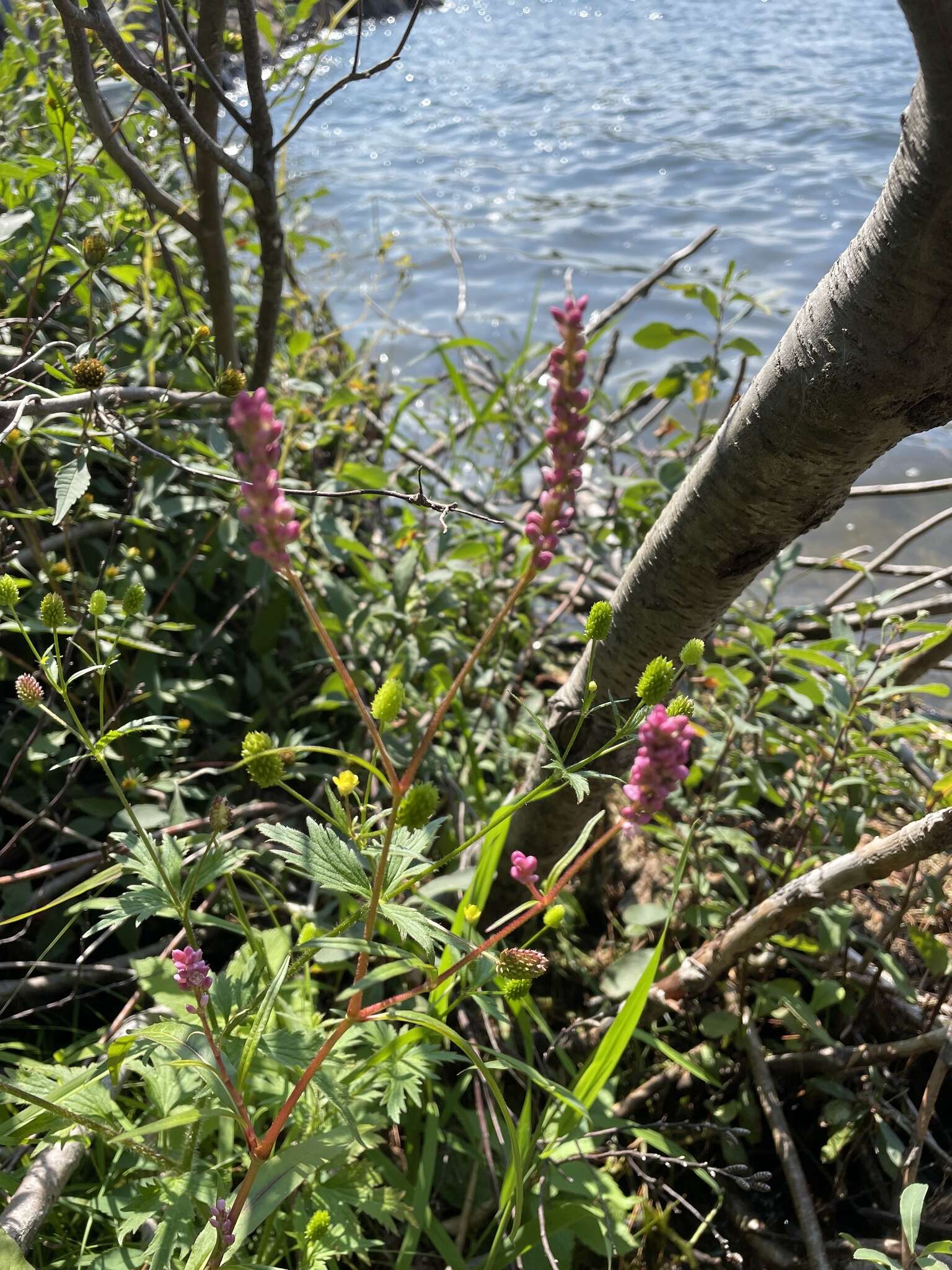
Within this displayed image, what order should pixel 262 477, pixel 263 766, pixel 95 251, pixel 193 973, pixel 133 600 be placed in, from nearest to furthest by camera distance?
pixel 262 477
pixel 193 973
pixel 263 766
pixel 133 600
pixel 95 251

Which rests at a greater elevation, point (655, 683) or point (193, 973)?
point (655, 683)

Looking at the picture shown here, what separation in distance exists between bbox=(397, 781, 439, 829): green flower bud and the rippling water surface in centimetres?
216

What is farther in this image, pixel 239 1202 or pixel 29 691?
pixel 29 691

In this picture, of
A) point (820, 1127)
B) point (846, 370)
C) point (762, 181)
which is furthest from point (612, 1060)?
point (762, 181)

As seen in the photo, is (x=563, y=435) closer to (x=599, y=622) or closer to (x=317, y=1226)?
(x=599, y=622)

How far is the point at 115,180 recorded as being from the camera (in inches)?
86.4

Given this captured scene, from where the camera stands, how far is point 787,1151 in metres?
1.60

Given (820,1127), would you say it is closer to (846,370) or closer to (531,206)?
(846,370)

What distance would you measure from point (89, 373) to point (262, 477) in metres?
0.89

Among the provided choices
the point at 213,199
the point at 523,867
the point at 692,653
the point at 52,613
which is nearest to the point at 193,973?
the point at 523,867

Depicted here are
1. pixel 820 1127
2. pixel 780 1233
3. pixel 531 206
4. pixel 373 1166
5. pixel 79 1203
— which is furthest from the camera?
pixel 531 206

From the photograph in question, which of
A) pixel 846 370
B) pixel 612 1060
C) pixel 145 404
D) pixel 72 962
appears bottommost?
pixel 72 962

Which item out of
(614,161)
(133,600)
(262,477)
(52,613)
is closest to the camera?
(262,477)

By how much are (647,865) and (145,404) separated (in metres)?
1.52
